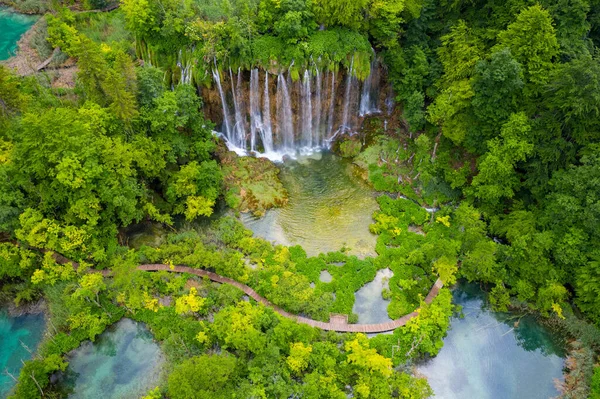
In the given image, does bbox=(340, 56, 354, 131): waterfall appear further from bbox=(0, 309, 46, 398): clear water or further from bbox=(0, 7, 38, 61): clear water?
bbox=(0, 7, 38, 61): clear water

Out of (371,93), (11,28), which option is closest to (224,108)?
(371,93)

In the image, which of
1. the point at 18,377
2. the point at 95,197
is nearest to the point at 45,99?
the point at 95,197

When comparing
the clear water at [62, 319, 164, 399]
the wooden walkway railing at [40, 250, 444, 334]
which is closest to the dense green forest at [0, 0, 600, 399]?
the wooden walkway railing at [40, 250, 444, 334]

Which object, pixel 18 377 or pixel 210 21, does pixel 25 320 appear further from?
pixel 210 21

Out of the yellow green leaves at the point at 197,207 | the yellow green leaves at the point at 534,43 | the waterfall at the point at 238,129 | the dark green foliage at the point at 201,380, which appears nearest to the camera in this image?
the dark green foliage at the point at 201,380

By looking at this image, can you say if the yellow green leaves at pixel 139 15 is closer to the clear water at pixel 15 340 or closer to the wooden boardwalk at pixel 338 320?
the wooden boardwalk at pixel 338 320

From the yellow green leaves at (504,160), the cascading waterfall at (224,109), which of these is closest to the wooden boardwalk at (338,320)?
the yellow green leaves at (504,160)

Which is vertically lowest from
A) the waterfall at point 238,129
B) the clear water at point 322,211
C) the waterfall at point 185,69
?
the clear water at point 322,211
